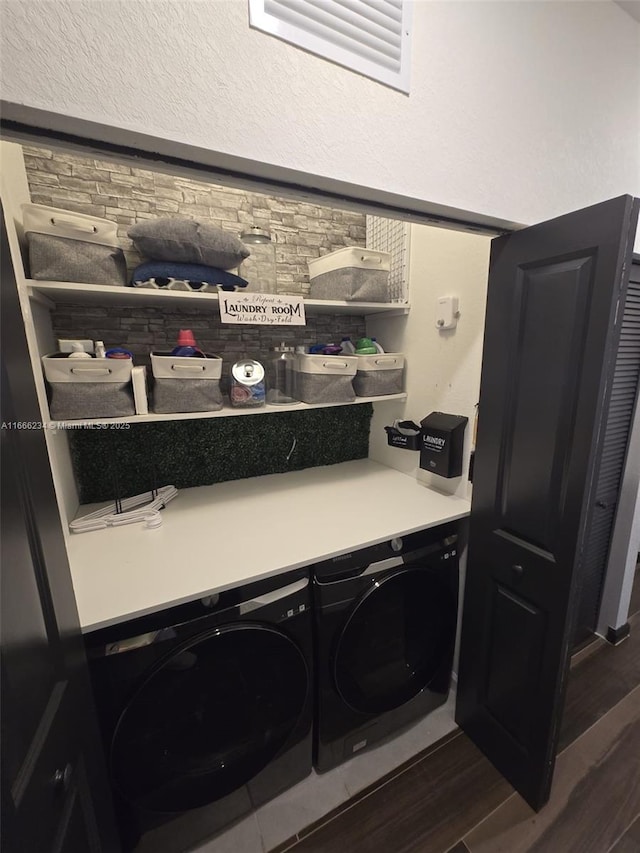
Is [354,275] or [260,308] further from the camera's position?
[354,275]

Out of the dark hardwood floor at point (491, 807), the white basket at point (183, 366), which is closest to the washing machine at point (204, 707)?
the dark hardwood floor at point (491, 807)

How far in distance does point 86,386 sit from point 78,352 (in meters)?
0.12

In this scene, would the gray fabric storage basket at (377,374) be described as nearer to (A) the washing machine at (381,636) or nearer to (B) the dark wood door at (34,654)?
(A) the washing machine at (381,636)

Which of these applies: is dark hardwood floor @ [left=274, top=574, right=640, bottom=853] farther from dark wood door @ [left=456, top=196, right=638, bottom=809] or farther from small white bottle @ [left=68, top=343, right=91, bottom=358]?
small white bottle @ [left=68, top=343, right=91, bottom=358]

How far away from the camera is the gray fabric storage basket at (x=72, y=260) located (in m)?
1.06

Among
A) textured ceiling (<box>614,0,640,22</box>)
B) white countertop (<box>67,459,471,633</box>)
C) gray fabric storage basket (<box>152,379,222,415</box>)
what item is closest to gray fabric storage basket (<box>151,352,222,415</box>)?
gray fabric storage basket (<box>152,379,222,415</box>)

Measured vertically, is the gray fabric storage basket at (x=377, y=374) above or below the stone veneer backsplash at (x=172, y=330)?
below

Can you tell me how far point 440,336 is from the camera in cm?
156

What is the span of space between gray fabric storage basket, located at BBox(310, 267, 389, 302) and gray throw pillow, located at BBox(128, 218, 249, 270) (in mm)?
434

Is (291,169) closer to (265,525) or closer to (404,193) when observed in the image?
(404,193)

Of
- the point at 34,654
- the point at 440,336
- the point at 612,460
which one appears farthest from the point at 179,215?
the point at 612,460

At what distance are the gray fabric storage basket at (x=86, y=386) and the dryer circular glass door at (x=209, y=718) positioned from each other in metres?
0.80

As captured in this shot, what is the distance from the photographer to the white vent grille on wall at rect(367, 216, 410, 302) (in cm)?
170

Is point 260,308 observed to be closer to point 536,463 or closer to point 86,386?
point 86,386
